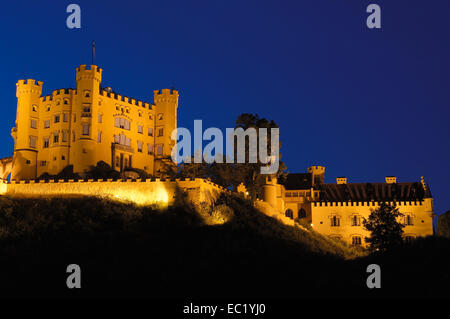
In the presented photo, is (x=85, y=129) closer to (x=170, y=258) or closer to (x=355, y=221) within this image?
(x=170, y=258)

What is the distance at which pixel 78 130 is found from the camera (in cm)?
7594

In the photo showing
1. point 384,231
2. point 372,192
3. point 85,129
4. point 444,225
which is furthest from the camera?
point 372,192

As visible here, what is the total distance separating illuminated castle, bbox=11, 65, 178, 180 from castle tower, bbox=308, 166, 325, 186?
23196mm

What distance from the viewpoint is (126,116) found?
80500mm

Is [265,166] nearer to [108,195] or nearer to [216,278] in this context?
[108,195]

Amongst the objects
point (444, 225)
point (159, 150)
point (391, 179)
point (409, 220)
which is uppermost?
point (159, 150)

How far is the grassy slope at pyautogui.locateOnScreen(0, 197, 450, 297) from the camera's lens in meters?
42.5

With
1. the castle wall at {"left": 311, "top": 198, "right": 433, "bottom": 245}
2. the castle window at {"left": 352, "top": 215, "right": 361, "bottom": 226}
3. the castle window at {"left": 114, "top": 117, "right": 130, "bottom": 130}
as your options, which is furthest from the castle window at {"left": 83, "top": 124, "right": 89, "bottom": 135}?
the castle window at {"left": 352, "top": 215, "right": 361, "bottom": 226}

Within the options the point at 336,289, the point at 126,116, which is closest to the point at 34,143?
the point at 126,116

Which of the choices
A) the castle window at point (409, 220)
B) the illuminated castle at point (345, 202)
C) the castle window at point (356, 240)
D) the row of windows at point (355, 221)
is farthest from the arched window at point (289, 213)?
the castle window at point (409, 220)

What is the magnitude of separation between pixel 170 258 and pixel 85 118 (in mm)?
32696

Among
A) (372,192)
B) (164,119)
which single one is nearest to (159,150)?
(164,119)

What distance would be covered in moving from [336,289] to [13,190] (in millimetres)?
35694

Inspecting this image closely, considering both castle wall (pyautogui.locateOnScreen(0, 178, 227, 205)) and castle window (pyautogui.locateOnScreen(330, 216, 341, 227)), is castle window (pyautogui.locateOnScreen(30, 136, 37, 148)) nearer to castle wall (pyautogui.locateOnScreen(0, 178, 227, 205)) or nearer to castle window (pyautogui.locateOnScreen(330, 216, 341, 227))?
castle wall (pyautogui.locateOnScreen(0, 178, 227, 205))
